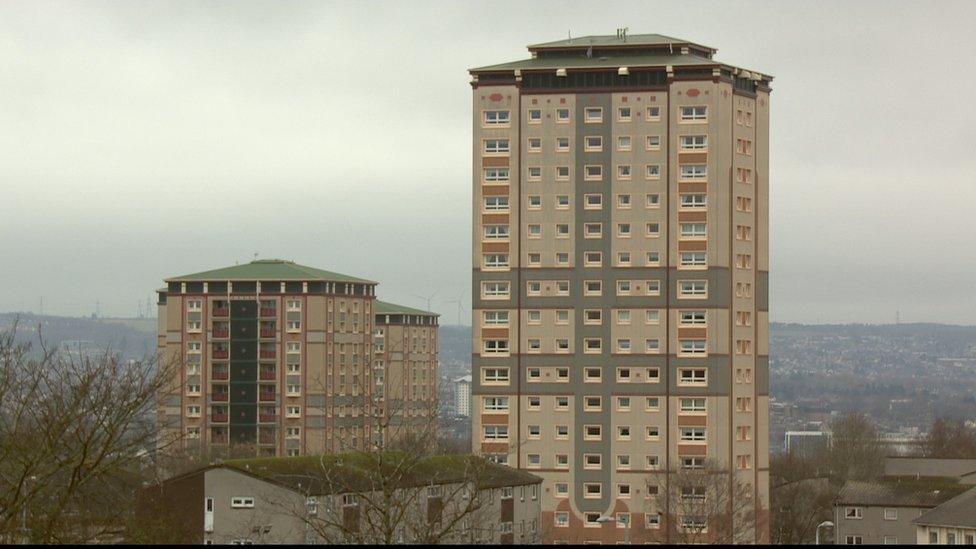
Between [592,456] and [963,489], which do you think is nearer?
[592,456]

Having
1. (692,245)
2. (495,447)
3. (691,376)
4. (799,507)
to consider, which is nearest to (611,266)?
(692,245)

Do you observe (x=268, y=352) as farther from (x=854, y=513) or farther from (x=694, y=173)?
(x=694, y=173)

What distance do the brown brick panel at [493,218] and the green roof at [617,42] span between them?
36.3 feet

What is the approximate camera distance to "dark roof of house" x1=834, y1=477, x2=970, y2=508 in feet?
420

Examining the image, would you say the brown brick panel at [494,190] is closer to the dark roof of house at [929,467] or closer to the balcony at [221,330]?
the dark roof of house at [929,467]

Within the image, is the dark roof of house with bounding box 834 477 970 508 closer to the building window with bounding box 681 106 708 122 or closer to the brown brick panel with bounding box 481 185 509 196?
the building window with bounding box 681 106 708 122

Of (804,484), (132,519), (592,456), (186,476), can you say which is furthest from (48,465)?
(804,484)

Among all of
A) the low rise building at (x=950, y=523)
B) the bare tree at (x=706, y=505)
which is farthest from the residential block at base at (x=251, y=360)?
the low rise building at (x=950, y=523)

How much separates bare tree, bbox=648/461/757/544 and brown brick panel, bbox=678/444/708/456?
142 centimetres

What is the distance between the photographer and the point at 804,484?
14975 centimetres

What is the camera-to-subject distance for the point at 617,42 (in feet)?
411

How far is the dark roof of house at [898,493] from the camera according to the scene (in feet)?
420

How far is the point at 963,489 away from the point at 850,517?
8824mm

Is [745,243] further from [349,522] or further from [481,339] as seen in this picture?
[349,522]
